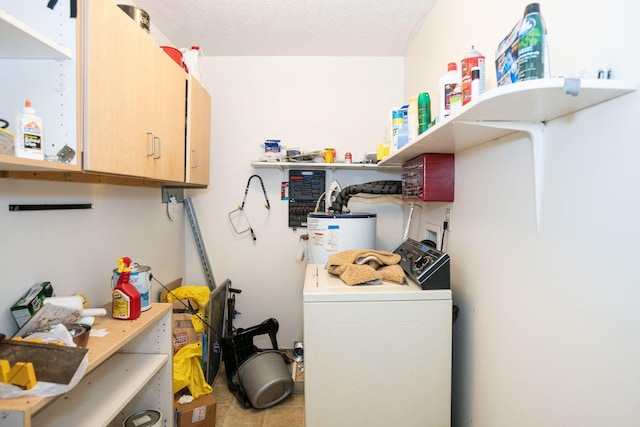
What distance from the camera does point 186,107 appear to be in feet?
6.37

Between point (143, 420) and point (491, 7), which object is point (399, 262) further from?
point (143, 420)

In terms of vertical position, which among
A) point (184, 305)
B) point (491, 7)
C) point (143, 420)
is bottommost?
point (143, 420)

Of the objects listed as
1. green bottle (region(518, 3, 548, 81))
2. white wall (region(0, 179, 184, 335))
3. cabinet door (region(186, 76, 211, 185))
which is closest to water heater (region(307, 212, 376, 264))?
cabinet door (region(186, 76, 211, 185))

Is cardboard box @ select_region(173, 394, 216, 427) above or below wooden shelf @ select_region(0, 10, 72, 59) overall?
below

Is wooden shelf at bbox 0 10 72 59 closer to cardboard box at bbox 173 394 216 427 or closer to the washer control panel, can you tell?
the washer control panel

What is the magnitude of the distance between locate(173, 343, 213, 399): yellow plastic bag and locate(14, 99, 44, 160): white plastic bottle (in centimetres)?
136

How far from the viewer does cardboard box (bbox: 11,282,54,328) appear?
3.75 feet

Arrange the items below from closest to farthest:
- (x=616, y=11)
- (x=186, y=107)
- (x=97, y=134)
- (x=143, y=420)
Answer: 1. (x=616, y=11)
2. (x=97, y=134)
3. (x=143, y=420)
4. (x=186, y=107)

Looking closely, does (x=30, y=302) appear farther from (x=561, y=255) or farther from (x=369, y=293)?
(x=561, y=255)

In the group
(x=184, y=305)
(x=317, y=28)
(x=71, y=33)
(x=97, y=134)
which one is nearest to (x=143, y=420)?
(x=184, y=305)

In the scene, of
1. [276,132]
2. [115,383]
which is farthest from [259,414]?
[276,132]

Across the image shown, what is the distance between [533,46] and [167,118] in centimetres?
163

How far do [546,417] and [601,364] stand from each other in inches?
12.4

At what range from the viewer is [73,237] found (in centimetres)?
145
